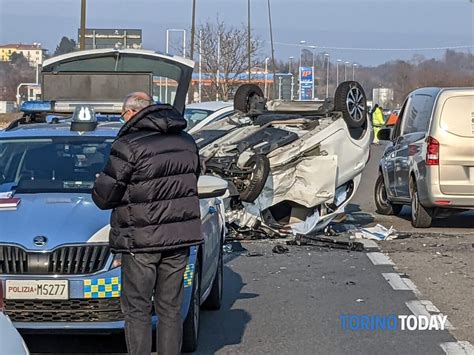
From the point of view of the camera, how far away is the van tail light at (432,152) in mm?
14133

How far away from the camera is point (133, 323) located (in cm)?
604

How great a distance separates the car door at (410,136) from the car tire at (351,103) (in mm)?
976

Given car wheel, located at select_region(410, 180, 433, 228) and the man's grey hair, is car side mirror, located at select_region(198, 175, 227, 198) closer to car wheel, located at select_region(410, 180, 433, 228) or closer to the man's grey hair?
the man's grey hair

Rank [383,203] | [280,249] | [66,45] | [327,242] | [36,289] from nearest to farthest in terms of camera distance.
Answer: [36,289] → [280,249] → [327,242] → [383,203] → [66,45]

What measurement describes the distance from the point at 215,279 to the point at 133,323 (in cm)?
256

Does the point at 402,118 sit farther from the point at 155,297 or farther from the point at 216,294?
the point at 155,297

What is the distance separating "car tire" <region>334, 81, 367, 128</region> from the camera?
14109 mm

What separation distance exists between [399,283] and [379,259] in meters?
1.68

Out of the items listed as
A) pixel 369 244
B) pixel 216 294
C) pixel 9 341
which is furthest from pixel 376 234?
pixel 9 341

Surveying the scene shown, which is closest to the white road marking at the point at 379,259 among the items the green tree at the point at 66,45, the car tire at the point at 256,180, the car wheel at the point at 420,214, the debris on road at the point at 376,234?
the debris on road at the point at 376,234

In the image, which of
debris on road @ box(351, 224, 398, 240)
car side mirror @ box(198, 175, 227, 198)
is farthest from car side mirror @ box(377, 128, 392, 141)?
car side mirror @ box(198, 175, 227, 198)

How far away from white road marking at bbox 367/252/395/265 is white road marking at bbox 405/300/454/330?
237 cm

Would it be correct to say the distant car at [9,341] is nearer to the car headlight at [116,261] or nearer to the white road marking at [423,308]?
the car headlight at [116,261]

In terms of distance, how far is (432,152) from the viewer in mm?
14180
